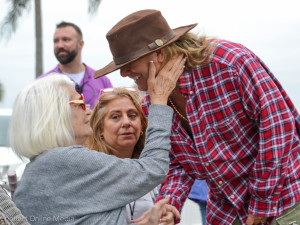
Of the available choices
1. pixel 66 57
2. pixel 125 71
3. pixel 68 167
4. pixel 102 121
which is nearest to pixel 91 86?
pixel 66 57

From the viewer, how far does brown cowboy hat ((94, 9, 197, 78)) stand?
250 centimetres

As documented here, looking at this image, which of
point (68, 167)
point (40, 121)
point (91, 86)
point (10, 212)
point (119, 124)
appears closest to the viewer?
point (10, 212)

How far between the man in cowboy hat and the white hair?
1.19 feet

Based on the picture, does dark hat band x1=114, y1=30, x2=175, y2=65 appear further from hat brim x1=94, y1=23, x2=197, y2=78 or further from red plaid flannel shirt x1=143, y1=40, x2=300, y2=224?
red plaid flannel shirt x1=143, y1=40, x2=300, y2=224

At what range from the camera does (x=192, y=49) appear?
253cm

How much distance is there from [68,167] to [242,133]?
86 centimetres

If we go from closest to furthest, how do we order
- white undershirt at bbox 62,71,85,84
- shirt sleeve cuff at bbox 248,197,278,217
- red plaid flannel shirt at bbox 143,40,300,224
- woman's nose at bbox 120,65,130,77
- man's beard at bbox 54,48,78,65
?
red plaid flannel shirt at bbox 143,40,300,224, shirt sleeve cuff at bbox 248,197,278,217, woman's nose at bbox 120,65,130,77, white undershirt at bbox 62,71,85,84, man's beard at bbox 54,48,78,65

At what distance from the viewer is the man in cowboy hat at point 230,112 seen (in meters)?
2.35

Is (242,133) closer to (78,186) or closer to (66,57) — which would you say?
(78,186)

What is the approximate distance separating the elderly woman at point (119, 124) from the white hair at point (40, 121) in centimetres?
88

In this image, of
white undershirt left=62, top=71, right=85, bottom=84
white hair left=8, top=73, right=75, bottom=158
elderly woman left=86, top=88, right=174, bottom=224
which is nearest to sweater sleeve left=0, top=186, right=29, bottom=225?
white hair left=8, top=73, right=75, bottom=158

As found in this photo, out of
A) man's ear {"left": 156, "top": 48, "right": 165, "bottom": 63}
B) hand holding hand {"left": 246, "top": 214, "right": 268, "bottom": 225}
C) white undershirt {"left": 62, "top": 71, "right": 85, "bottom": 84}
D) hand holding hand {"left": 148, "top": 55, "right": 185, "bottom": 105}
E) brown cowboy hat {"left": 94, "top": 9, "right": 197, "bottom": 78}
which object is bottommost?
hand holding hand {"left": 246, "top": 214, "right": 268, "bottom": 225}

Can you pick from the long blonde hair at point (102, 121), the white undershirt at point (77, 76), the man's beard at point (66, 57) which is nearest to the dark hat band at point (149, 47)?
the long blonde hair at point (102, 121)

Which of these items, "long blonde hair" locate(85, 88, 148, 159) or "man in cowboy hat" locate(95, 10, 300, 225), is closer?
"man in cowboy hat" locate(95, 10, 300, 225)
